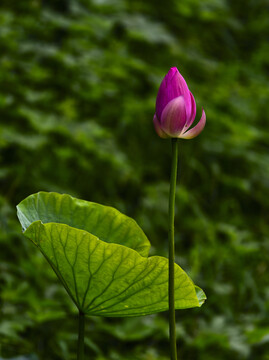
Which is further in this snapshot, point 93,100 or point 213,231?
point 93,100

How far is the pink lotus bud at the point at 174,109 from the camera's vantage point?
54 centimetres

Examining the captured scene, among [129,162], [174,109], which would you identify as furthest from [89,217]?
[129,162]

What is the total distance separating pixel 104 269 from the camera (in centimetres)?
60

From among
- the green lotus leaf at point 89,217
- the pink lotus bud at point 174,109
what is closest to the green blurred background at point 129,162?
the green lotus leaf at point 89,217

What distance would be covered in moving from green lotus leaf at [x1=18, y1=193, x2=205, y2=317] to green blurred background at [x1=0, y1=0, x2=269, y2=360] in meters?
0.55

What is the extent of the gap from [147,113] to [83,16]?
2.04ft

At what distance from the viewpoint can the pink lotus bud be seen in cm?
54

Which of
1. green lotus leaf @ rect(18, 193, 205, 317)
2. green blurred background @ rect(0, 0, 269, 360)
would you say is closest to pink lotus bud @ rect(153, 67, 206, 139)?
green lotus leaf @ rect(18, 193, 205, 317)

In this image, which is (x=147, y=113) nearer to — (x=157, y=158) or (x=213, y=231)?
(x=157, y=158)

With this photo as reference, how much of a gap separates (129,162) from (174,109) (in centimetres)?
177

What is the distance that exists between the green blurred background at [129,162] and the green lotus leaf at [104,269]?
0.55m

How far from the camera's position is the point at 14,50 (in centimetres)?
221

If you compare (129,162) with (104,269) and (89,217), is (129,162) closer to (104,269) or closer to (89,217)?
(89,217)

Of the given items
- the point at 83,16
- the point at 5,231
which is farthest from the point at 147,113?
the point at 5,231
